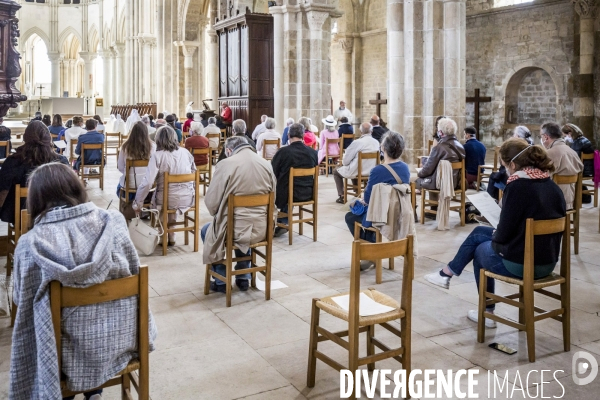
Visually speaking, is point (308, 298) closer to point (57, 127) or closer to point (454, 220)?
point (454, 220)

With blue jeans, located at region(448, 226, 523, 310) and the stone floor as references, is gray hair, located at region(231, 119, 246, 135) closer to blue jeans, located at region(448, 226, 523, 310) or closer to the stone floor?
the stone floor

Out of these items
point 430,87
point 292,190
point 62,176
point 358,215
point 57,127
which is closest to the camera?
point 62,176

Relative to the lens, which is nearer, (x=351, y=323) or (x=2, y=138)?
(x=351, y=323)

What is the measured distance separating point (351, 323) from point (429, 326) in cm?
139

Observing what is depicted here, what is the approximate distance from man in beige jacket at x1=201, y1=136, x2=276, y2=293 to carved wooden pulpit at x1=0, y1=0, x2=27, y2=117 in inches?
104

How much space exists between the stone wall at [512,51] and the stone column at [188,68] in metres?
10.9

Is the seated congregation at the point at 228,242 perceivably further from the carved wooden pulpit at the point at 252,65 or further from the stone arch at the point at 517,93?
the stone arch at the point at 517,93

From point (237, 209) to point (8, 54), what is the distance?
309 cm

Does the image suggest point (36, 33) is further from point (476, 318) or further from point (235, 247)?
point (476, 318)

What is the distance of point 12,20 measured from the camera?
19.9ft

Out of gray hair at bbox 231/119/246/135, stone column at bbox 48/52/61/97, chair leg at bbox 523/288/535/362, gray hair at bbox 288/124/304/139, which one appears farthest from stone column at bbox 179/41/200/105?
chair leg at bbox 523/288/535/362

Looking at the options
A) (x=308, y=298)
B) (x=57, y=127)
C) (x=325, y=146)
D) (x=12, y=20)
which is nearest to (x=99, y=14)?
(x=57, y=127)

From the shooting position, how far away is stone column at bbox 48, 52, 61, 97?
41.4 meters

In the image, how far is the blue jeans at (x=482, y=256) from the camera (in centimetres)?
405
